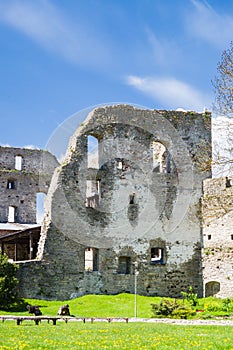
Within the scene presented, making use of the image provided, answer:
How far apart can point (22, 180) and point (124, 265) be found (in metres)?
17.0

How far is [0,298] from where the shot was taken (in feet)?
81.4

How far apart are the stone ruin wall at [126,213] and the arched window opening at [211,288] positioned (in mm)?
428

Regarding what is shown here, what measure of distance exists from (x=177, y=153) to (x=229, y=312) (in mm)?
11686

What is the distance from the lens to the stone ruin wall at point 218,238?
97.1 feet

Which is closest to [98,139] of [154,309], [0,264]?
[0,264]

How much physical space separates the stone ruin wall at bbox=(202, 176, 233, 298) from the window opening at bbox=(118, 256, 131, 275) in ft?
13.8

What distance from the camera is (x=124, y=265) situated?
3044cm

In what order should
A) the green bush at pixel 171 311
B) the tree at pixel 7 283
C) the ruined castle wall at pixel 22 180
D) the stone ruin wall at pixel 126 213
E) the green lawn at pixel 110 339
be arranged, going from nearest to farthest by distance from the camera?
1. the green lawn at pixel 110 339
2. the green bush at pixel 171 311
3. the tree at pixel 7 283
4. the stone ruin wall at pixel 126 213
5. the ruined castle wall at pixel 22 180

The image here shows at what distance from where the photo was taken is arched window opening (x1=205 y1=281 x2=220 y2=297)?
99.9 feet

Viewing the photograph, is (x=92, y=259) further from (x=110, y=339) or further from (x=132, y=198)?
(x=110, y=339)

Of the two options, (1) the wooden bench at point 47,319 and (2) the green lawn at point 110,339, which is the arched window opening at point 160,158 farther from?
(2) the green lawn at point 110,339

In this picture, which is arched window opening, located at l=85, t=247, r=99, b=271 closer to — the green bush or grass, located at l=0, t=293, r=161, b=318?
grass, located at l=0, t=293, r=161, b=318

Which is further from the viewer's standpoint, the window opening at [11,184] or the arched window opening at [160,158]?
the window opening at [11,184]

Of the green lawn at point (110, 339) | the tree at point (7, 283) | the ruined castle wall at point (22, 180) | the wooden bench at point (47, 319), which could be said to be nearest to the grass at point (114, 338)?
the green lawn at point (110, 339)
